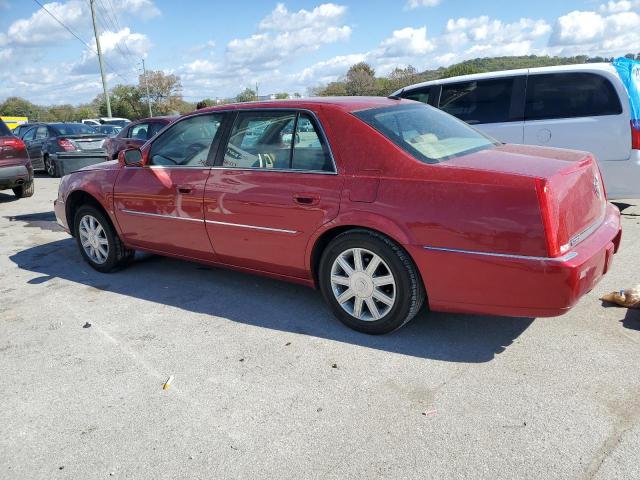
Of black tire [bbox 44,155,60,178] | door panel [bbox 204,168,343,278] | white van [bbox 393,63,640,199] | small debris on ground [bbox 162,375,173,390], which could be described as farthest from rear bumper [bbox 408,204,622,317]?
black tire [bbox 44,155,60,178]

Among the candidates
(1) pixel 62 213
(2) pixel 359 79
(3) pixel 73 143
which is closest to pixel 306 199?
(1) pixel 62 213

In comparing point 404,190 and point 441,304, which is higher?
point 404,190

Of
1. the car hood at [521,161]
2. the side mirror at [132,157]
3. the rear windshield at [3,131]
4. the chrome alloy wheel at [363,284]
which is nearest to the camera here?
the car hood at [521,161]

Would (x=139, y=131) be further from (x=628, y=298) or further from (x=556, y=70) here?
(x=628, y=298)

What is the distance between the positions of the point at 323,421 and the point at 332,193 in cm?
150

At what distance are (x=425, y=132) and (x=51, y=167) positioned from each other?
512 inches

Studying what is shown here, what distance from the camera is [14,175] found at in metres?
9.45

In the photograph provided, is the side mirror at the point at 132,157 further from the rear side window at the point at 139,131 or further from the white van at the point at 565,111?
the rear side window at the point at 139,131

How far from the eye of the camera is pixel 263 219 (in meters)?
3.95

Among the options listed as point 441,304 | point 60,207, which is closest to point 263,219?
point 441,304

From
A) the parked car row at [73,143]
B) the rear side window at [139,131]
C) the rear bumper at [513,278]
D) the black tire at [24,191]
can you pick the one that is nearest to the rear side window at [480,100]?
the rear bumper at [513,278]

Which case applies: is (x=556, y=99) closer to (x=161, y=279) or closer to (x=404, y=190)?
(x=404, y=190)

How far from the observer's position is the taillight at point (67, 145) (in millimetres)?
13414

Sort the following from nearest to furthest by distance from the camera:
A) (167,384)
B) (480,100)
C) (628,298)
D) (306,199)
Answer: (167,384) → (306,199) → (628,298) → (480,100)
